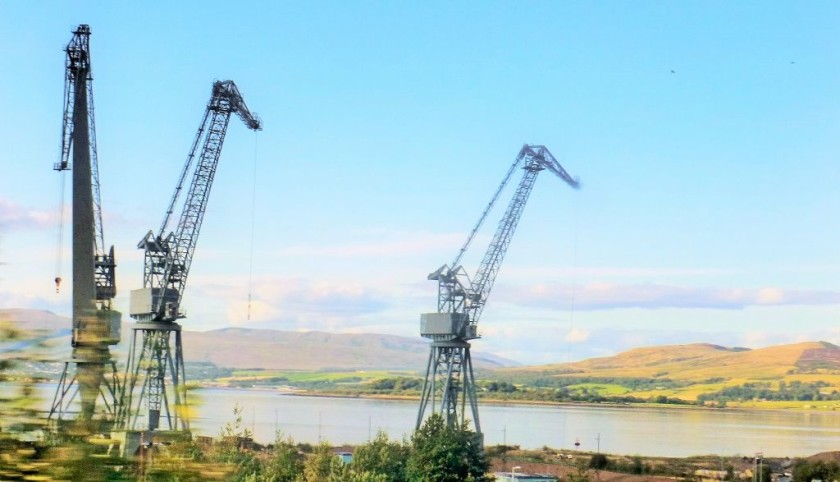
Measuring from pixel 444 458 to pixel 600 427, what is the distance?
5230cm

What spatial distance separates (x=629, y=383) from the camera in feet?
457

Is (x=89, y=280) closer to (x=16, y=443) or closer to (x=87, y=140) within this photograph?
(x=87, y=140)

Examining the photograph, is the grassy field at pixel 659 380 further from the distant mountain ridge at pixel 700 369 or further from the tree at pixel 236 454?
the tree at pixel 236 454

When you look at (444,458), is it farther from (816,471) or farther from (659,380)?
(659,380)

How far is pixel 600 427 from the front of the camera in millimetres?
77000

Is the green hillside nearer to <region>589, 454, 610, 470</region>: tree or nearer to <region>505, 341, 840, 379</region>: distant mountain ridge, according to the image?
<region>505, 341, 840, 379</region>: distant mountain ridge

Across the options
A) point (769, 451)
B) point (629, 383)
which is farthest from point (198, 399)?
point (629, 383)

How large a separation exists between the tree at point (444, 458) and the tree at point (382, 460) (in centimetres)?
52

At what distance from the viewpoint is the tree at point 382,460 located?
26.9 m

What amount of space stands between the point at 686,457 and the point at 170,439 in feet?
174

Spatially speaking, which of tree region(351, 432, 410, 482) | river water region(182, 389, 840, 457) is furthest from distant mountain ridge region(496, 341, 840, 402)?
tree region(351, 432, 410, 482)

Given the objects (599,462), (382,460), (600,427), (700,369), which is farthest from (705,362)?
(382,460)

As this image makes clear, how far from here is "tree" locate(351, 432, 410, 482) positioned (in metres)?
26.9

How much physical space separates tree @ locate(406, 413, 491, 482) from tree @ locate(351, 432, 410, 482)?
1.72 feet
